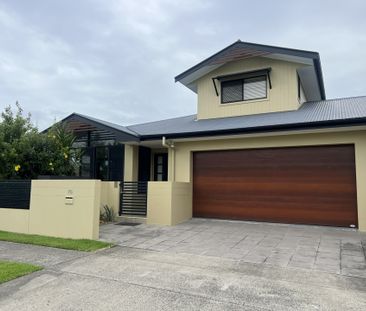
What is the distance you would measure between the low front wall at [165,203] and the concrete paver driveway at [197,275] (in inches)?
72.9

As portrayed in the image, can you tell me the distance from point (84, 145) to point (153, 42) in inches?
262

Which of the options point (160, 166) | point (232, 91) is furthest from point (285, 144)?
A: point (160, 166)

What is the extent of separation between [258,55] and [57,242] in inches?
405

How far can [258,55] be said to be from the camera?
1248 cm

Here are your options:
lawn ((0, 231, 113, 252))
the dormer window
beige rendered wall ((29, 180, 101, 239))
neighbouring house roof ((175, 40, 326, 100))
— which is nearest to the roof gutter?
the dormer window

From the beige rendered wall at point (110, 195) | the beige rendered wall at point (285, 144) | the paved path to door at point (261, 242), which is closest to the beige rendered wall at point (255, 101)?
the beige rendered wall at point (285, 144)

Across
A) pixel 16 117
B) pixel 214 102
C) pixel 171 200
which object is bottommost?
pixel 171 200

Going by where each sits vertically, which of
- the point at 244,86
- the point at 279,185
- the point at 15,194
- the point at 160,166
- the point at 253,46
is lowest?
the point at 15,194

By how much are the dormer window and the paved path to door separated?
556 centimetres

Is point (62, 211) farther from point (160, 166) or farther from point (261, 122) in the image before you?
point (261, 122)

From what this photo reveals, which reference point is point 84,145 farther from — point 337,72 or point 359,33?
point 337,72

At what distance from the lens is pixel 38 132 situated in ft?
38.2

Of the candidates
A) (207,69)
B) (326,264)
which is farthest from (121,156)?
(326,264)

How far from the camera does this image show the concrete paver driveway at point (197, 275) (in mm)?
4031
